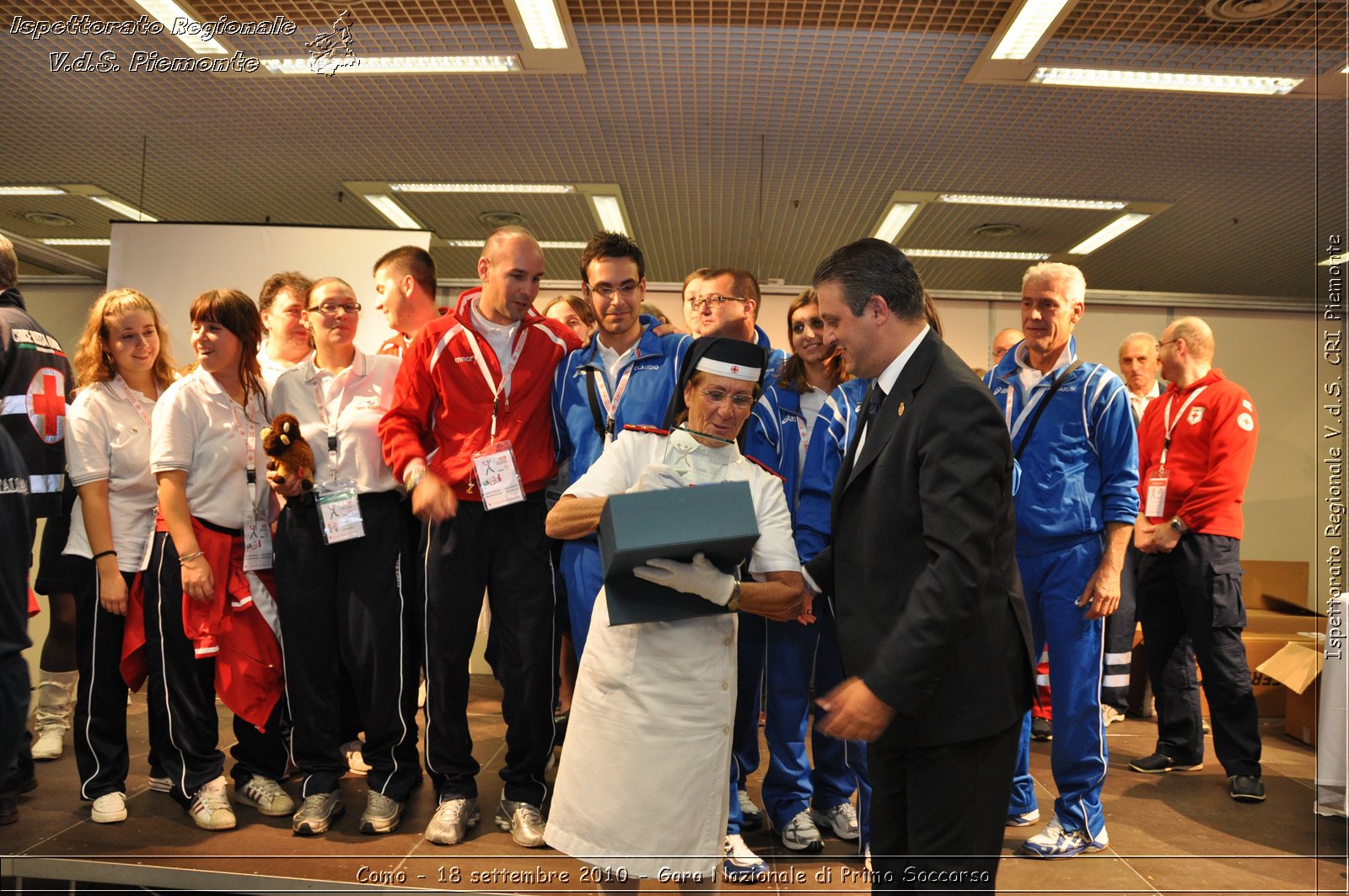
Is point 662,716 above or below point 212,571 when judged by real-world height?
below

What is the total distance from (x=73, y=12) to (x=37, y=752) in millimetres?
3593

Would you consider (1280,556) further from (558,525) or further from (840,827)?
(558,525)

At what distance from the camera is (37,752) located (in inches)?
150

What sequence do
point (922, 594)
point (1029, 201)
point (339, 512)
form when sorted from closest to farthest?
point (922, 594), point (339, 512), point (1029, 201)

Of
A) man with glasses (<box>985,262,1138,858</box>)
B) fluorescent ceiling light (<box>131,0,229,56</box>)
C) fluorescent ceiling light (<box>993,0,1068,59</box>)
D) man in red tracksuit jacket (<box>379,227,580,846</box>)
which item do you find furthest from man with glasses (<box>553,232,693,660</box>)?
fluorescent ceiling light (<box>131,0,229,56</box>)

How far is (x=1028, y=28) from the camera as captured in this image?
4555 millimetres

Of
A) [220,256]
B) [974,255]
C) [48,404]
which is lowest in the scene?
[48,404]

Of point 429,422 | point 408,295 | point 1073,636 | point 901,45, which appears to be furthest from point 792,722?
point 901,45

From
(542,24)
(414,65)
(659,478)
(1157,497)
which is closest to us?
(659,478)

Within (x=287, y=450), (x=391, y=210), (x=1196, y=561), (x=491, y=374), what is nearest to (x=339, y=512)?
(x=287, y=450)

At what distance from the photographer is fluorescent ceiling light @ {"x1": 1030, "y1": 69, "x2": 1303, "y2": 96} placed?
4.98m

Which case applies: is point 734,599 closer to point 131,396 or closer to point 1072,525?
point 1072,525

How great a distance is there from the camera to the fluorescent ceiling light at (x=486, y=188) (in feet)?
22.8

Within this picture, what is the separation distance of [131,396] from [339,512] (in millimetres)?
978
